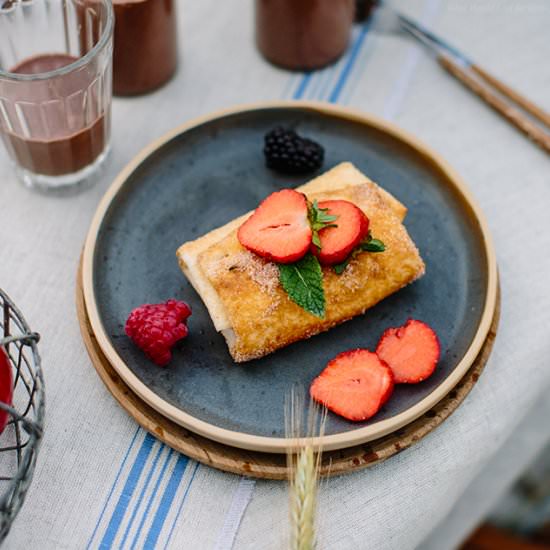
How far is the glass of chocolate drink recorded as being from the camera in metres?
1.48

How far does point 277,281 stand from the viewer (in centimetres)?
136

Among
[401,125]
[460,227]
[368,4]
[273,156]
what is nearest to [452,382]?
[460,227]

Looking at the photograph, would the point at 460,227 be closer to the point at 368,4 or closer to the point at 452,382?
the point at 452,382

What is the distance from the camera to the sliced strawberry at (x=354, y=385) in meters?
1.28

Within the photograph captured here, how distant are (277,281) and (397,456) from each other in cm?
36

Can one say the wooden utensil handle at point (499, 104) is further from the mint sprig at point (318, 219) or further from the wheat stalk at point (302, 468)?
the wheat stalk at point (302, 468)

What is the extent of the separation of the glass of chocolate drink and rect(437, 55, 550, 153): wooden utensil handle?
81cm

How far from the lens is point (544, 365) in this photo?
148 centimetres

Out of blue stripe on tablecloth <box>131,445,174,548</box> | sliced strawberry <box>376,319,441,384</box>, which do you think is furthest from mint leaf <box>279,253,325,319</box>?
blue stripe on tablecloth <box>131,445,174,548</box>

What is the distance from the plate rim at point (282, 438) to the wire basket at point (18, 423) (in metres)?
0.14

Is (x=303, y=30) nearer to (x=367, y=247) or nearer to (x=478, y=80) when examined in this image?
(x=478, y=80)

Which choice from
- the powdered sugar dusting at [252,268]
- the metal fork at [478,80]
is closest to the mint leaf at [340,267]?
the powdered sugar dusting at [252,268]

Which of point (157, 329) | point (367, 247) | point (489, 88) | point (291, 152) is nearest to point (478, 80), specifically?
point (489, 88)

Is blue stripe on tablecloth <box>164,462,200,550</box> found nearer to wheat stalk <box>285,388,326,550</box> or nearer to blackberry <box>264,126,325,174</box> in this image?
wheat stalk <box>285,388,326,550</box>
